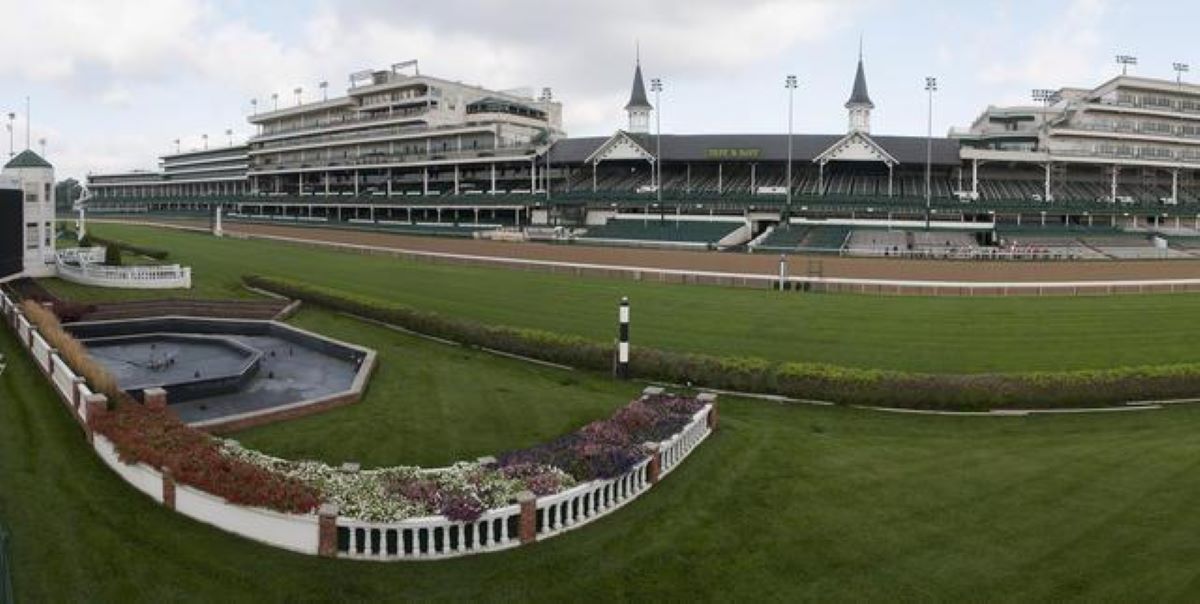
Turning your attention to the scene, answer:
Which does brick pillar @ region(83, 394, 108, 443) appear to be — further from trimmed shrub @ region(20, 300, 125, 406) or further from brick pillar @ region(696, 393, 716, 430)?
brick pillar @ region(696, 393, 716, 430)

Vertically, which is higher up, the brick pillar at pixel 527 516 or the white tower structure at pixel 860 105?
the white tower structure at pixel 860 105

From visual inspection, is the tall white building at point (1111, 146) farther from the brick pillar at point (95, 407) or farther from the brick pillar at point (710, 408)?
the brick pillar at point (95, 407)

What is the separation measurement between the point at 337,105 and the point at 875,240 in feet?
226

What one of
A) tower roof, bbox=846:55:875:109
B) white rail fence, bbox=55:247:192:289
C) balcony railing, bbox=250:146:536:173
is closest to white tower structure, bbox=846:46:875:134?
tower roof, bbox=846:55:875:109

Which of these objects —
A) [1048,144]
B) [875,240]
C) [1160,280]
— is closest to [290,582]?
[1160,280]

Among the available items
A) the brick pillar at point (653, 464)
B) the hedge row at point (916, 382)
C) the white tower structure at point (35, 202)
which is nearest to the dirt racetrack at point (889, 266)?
the hedge row at point (916, 382)

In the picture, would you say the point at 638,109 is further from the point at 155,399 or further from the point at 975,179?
the point at 155,399

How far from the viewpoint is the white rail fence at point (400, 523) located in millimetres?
10820

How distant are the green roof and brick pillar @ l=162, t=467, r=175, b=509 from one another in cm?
2894

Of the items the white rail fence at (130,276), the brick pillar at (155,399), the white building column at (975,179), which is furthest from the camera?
the white building column at (975,179)

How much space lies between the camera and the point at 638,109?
277 ft

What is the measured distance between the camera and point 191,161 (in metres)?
143

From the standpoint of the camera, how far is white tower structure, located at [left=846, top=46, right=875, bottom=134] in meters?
76.5

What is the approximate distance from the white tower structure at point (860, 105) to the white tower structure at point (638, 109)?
18.9 metres
